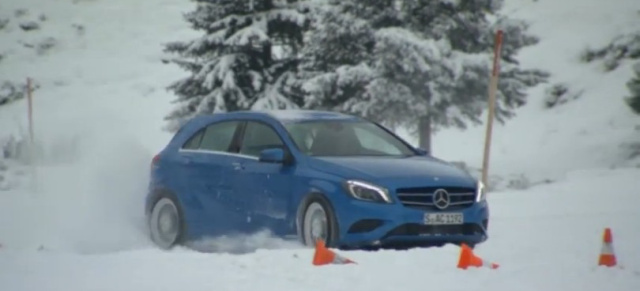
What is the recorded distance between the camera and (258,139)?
47.9 feet

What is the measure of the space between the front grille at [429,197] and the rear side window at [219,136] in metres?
2.49

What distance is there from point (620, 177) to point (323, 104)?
10.4 metres

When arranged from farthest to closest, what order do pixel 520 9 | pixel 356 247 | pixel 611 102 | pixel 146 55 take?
1. pixel 146 55
2. pixel 520 9
3. pixel 611 102
4. pixel 356 247

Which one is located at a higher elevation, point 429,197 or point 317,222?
point 429,197

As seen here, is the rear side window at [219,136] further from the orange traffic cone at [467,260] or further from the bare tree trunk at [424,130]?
the bare tree trunk at [424,130]

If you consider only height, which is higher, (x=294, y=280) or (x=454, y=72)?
(x=454, y=72)

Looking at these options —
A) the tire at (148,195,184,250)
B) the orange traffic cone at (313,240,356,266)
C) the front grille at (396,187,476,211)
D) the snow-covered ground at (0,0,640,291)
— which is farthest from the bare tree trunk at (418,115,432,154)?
the orange traffic cone at (313,240,356,266)

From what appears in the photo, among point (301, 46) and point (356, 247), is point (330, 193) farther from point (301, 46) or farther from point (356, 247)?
point (301, 46)

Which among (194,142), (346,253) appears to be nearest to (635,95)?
(194,142)

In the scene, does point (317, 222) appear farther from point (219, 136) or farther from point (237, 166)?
point (219, 136)

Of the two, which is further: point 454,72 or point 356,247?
point 454,72

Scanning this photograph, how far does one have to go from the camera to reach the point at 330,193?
13047mm

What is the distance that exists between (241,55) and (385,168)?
79.3ft

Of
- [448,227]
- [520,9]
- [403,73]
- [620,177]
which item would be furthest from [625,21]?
[448,227]
